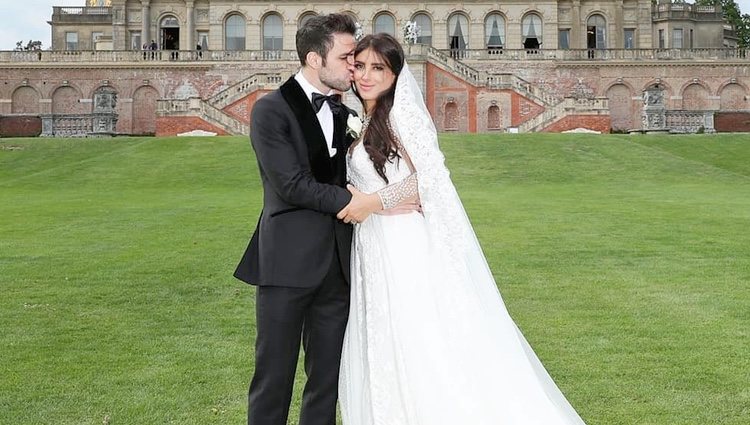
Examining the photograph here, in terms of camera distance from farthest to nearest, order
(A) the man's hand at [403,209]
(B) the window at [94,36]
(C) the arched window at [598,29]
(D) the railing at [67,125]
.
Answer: (B) the window at [94,36], (C) the arched window at [598,29], (D) the railing at [67,125], (A) the man's hand at [403,209]

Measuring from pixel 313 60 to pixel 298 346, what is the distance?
1.91 metres

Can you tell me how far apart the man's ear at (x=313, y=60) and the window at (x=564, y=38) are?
186 feet

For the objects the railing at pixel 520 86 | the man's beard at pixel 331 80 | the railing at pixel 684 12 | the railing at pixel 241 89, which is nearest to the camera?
the man's beard at pixel 331 80

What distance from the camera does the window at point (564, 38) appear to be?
199 feet

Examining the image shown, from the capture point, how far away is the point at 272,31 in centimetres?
5875

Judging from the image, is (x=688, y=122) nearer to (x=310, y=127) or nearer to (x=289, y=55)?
(x=289, y=55)

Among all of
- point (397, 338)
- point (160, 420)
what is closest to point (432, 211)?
point (397, 338)

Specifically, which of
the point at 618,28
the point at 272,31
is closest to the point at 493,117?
the point at 618,28

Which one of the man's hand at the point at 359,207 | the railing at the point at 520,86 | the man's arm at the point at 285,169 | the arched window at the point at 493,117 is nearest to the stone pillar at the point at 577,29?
the railing at the point at 520,86

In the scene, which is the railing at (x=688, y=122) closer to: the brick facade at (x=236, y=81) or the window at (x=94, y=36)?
the brick facade at (x=236, y=81)

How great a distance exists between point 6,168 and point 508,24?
3672 cm

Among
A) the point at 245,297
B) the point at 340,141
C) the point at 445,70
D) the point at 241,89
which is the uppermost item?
the point at 445,70

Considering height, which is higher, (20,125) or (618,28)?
(618,28)

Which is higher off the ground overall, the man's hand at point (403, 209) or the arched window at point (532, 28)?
the arched window at point (532, 28)
